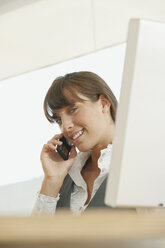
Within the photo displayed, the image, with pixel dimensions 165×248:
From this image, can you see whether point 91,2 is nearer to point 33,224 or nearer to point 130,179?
point 130,179

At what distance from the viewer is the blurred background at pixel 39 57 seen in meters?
2.34

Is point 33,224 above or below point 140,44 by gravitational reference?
below

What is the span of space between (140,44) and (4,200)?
6.48ft

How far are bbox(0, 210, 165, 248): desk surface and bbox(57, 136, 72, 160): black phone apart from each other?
1.33m

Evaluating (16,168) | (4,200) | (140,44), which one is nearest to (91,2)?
(16,168)

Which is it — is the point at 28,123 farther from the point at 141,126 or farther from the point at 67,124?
the point at 141,126

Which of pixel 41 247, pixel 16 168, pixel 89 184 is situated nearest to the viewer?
pixel 41 247

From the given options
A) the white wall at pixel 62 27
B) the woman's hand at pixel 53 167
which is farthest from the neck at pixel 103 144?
the white wall at pixel 62 27

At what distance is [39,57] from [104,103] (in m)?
1.33

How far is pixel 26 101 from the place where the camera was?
2619mm

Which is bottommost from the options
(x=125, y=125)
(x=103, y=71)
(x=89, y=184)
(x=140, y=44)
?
(x=89, y=184)

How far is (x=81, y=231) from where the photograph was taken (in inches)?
8.5

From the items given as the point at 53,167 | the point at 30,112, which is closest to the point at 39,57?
the point at 30,112

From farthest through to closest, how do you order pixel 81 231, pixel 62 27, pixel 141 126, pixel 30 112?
pixel 30 112 → pixel 62 27 → pixel 141 126 → pixel 81 231
